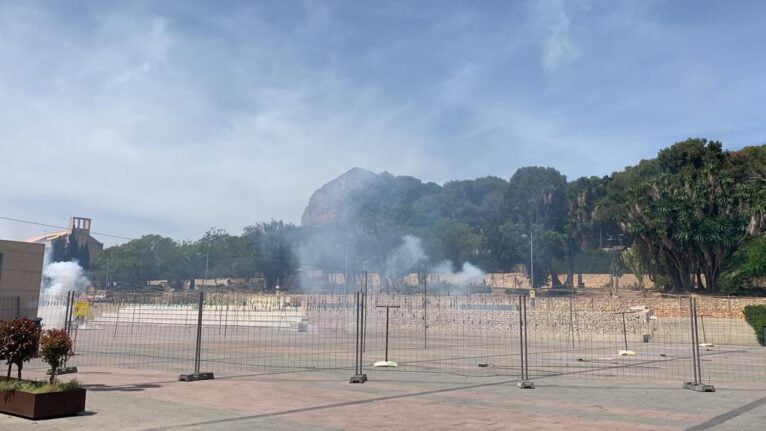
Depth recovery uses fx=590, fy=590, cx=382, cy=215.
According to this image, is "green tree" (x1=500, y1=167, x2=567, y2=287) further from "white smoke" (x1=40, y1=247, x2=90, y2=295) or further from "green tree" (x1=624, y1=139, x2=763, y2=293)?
"white smoke" (x1=40, y1=247, x2=90, y2=295)

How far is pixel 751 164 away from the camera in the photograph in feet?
229

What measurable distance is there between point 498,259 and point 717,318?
53.0 metres

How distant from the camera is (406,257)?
4358 inches

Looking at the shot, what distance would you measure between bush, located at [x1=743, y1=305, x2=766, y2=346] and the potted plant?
1458 inches

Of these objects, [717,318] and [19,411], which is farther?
[717,318]

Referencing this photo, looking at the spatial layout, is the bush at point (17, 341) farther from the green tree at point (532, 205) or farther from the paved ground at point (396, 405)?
the green tree at point (532, 205)

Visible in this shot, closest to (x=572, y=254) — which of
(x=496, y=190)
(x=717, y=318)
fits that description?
(x=717, y=318)

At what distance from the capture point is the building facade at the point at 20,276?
2464cm

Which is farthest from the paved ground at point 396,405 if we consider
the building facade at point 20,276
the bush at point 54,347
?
the building facade at point 20,276

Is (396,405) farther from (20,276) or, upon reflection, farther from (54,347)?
(20,276)

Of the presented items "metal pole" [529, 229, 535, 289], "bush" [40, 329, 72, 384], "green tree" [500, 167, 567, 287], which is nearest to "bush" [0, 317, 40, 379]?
"bush" [40, 329, 72, 384]

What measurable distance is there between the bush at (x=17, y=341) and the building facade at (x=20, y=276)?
17675mm

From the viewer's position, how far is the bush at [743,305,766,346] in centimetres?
3492

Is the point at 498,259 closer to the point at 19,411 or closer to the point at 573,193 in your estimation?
the point at 573,193
